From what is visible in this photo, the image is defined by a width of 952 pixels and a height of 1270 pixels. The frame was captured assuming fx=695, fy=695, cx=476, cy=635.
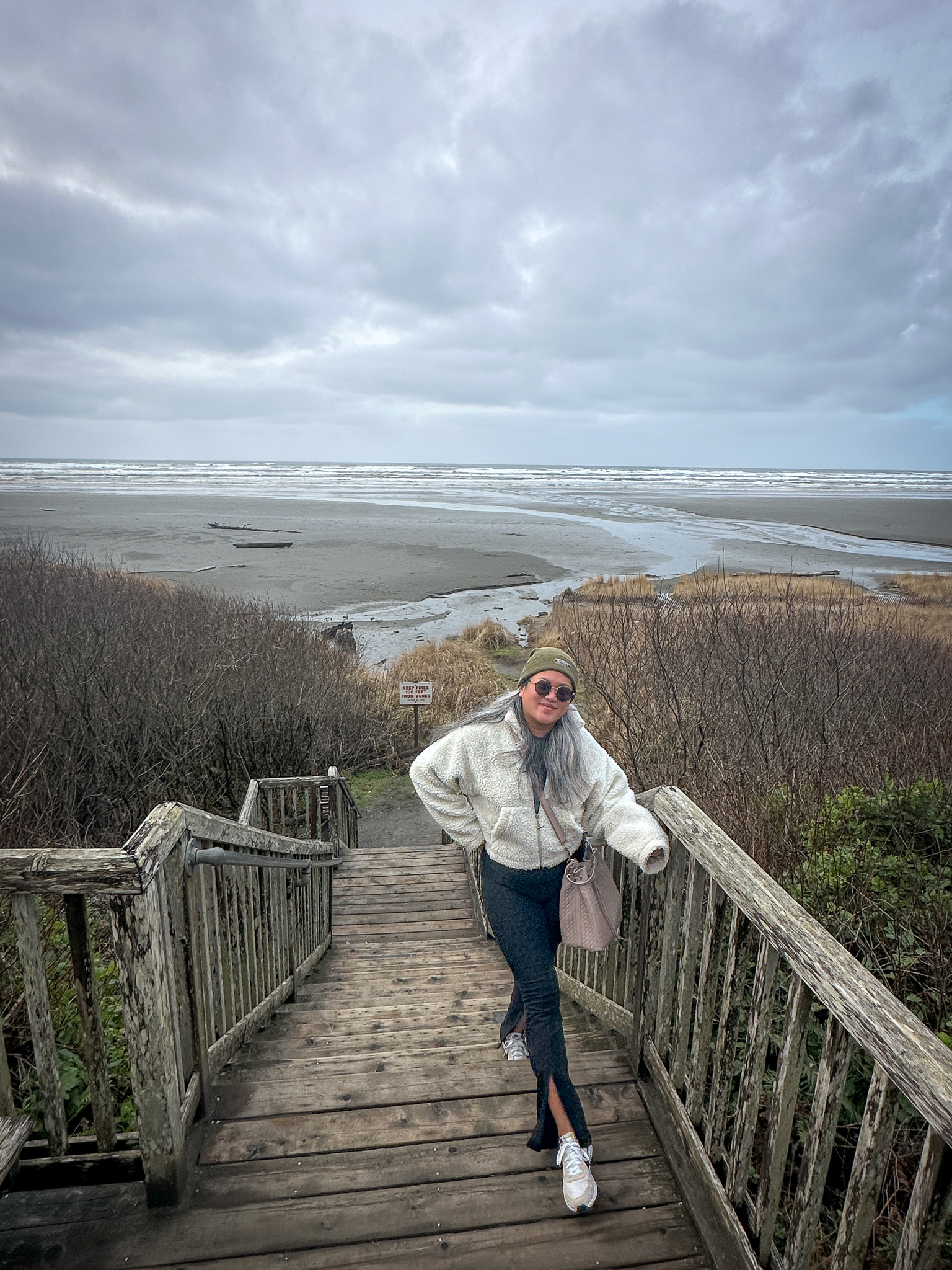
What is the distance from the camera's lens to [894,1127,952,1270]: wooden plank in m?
1.36

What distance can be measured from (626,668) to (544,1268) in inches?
364

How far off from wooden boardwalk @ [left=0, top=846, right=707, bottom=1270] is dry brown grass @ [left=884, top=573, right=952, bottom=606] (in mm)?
23947

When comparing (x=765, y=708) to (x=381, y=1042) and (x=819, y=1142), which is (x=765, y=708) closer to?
(x=381, y=1042)

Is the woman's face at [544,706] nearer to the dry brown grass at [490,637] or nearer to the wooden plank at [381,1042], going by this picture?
the wooden plank at [381,1042]

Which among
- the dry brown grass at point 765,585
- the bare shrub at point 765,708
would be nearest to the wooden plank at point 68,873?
the bare shrub at point 765,708

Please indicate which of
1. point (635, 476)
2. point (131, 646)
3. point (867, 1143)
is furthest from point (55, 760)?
point (635, 476)

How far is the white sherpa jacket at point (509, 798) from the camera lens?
2.87m

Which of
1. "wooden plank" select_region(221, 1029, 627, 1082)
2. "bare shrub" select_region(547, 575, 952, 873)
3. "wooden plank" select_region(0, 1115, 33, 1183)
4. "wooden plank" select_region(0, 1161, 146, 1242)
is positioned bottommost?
"bare shrub" select_region(547, 575, 952, 873)

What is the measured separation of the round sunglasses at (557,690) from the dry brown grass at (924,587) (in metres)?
23.7

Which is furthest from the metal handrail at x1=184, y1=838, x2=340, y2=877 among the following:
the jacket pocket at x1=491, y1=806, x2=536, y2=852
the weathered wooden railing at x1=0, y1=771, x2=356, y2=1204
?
the jacket pocket at x1=491, y1=806, x2=536, y2=852

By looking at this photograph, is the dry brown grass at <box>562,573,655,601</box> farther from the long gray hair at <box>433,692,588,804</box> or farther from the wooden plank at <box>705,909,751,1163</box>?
the wooden plank at <box>705,909,751,1163</box>

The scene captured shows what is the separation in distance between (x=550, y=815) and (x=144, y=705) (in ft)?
24.7

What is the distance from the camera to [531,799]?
2.88m

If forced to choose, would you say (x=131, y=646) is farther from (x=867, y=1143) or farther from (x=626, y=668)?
(x=867, y=1143)
